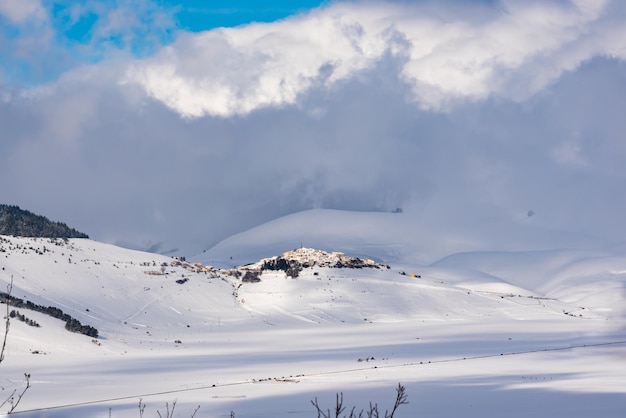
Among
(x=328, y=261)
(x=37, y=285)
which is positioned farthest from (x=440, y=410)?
(x=328, y=261)

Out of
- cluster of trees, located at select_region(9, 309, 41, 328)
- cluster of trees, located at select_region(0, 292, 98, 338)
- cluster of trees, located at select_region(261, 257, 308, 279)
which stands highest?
cluster of trees, located at select_region(261, 257, 308, 279)

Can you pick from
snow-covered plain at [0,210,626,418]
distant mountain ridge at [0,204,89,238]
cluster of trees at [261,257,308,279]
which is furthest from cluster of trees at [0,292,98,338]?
distant mountain ridge at [0,204,89,238]

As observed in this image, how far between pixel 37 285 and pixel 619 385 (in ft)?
229

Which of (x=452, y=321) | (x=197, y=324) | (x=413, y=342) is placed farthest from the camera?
(x=452, y=321)

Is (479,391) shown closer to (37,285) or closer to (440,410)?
(440,410)

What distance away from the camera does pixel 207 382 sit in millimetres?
54625

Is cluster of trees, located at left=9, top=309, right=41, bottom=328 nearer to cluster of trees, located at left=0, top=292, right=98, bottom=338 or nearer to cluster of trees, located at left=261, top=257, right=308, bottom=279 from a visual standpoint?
cluster of trees, located at left=0, top=292, right=98, bottom=338

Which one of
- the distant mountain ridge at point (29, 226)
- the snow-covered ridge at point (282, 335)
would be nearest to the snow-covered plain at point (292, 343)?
the snow-covered ridge at point (282, 335)

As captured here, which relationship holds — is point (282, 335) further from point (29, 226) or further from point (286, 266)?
point (29, 226)

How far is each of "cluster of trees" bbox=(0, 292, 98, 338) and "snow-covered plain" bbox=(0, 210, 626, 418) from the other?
1.48 metres

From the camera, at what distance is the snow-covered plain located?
45938 millimetres

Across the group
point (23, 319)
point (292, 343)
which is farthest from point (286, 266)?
point (23, 319)

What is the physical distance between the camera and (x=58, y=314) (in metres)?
86.8

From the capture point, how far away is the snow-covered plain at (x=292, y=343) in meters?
45.9
